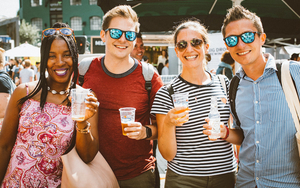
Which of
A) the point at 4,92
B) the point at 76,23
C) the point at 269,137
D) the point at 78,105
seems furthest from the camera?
the point at 76,23

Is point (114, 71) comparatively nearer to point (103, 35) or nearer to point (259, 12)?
point (103, 35)

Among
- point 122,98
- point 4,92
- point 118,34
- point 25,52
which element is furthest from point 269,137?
point 25,52

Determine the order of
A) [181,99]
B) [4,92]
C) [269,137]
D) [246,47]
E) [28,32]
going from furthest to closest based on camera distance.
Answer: [28,32] → [4,92] → [246,47] → [269,137] → [181,99]

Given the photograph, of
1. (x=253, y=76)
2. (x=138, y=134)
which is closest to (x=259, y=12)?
(x=253, y=76)

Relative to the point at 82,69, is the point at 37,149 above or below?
below

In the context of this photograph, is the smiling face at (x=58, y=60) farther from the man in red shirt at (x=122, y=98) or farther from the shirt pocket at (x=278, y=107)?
the shirt pocket at (x=278, y=107)

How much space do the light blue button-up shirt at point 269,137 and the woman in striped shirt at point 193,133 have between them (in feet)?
0.65

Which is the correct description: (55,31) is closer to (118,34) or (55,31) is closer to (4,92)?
(118,34)

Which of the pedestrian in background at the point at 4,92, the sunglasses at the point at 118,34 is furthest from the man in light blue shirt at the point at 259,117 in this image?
the pedestrian in background at the point at 4,92

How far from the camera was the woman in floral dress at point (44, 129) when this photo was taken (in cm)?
195

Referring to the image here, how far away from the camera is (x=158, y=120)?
225 cm

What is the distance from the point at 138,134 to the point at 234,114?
1015 millimetres

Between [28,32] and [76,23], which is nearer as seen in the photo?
[28,32]

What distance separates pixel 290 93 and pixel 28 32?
1559 inches
